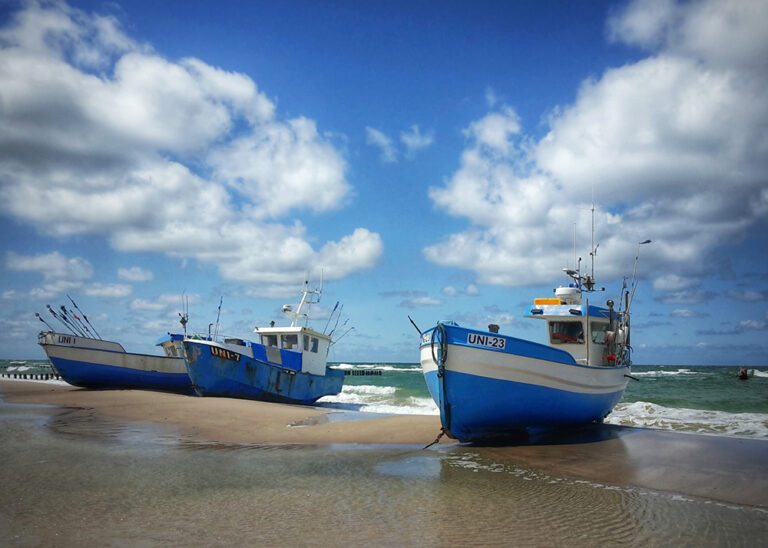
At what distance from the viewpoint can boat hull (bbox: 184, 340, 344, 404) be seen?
22.3m

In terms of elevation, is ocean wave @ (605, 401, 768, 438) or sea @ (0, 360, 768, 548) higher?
Result: sea @ (0, 360, 768, 548)

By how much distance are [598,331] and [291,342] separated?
15.6 meters

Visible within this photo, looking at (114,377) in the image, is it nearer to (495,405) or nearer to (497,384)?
(495,405)

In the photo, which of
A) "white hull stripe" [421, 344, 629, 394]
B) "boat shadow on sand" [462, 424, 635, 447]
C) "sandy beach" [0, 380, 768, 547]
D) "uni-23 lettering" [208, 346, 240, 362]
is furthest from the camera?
"uni-23 lettering" [208, 346, 240, 362]

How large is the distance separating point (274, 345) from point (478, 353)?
1742 centimetres

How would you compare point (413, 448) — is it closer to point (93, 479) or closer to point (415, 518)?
point (415, 518)

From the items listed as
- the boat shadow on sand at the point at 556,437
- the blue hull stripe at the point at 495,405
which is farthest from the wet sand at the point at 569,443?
the blue hull stripe at the point at 495,405

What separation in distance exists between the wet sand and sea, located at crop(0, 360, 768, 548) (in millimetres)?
574

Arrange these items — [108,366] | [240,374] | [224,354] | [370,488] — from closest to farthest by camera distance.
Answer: [370,488], [224,354], [240,374], [108,366]

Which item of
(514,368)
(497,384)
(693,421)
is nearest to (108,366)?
(497,384)

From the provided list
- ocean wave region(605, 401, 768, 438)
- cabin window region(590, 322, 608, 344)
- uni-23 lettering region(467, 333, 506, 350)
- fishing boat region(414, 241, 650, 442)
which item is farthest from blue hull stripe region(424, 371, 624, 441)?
ocean wave region(605, 401, 768, 438)

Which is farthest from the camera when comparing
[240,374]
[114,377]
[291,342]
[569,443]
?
[114,377]

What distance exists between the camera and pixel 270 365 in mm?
23719

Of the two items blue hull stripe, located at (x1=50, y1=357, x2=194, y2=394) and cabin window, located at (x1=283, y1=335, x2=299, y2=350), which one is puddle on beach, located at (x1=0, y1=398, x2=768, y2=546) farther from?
blue hull stripe, located at (x1=50, y1=357, x2=194, y2=394)
